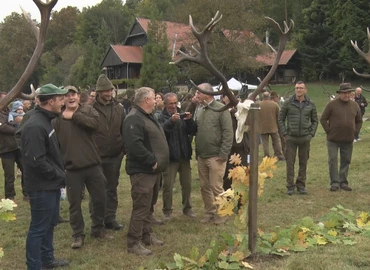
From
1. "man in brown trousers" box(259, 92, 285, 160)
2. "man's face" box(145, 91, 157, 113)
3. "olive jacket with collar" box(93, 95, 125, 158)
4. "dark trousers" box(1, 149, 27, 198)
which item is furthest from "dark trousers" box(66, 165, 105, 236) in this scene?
"man in brown trousers" box(259, 92, 285, 160)

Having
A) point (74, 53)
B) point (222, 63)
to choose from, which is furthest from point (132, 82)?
point (74, 53)

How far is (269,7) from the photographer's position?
197 feet

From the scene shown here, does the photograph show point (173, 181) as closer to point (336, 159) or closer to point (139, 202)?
point (139, 202)

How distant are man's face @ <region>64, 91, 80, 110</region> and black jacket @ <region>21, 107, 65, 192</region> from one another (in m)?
0.89

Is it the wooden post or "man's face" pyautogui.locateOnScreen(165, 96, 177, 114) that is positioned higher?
"man's face" pyautogui.locateOnScreen(165, 96, 177, 114)

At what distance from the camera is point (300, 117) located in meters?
8.62

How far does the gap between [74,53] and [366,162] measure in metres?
51.6

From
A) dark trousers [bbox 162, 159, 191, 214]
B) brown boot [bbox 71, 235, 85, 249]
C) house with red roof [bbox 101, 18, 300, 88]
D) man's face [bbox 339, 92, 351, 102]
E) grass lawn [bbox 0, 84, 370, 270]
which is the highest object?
house with red roof [bbox 101, 18, 300, 88]

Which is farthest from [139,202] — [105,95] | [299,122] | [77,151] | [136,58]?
[136,58]

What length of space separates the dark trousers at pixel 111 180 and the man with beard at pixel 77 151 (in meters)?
0.58

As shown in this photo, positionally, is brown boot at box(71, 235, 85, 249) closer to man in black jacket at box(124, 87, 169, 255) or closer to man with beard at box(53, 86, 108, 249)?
man with beard at box(53, 86, 108, 249)

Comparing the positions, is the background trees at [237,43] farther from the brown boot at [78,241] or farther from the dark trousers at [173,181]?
the brown boot at [78,241]

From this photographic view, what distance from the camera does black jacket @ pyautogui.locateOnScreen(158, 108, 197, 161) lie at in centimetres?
707

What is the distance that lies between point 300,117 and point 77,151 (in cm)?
457
